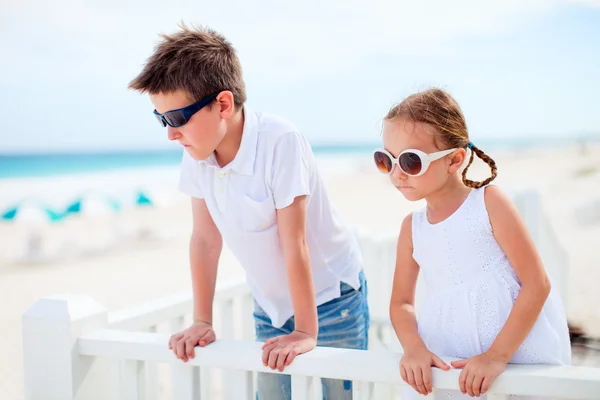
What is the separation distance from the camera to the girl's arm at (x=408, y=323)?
1.36 m

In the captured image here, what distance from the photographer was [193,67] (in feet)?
5.76

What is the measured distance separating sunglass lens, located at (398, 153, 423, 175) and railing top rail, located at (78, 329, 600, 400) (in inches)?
17.2

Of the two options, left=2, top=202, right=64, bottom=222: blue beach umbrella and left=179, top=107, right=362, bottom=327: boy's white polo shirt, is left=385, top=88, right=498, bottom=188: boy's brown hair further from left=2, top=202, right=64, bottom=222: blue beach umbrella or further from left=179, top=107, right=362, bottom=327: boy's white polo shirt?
left=2, top=202, right=64, bottom=222: blue beach umbrella

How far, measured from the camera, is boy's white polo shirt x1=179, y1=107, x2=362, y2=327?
72.8 inches

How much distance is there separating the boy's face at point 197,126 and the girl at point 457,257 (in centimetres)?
45

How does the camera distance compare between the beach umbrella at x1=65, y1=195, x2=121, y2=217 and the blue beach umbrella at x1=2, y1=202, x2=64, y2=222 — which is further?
the beach umbrella at x1=65, y1=195, x2=121, y2=217

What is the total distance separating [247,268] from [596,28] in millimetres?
48611

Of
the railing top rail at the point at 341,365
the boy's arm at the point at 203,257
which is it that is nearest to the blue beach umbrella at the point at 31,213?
the boy's arm at the point at 203,257

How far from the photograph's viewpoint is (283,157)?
6.05 ft

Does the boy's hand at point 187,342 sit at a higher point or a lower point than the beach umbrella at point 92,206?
lower

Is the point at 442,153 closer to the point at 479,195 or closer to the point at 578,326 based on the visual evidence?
the point at 479,195

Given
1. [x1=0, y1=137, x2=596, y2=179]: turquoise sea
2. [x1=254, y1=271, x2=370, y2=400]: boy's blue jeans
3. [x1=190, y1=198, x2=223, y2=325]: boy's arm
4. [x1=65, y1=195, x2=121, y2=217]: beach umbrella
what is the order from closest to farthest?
[x1=190, y1=198, x2=223, y2=325]: boy's arm
[x1=254, y1=271, x2=370, y2=400]: boy's blue jeans
[x1=65, y1=195, x2=121, y2=217]: beach umbrella
[x1=0, y1=137, x2=596, y2=179]: turquoise sea

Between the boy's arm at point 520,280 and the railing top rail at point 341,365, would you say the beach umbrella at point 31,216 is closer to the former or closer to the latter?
the railing top rail at point 341,365

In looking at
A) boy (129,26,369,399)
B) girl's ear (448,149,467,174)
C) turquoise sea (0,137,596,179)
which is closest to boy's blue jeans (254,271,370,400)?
boy (129,26,369,399)
